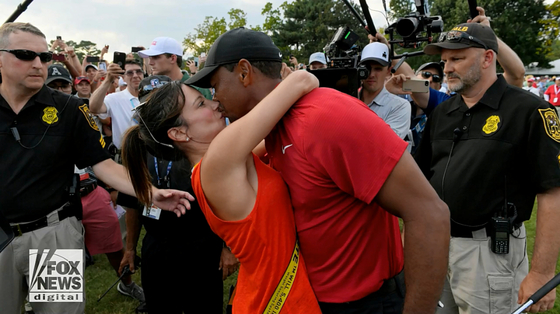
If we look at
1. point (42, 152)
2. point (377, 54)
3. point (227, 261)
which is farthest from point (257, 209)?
point (377, 54)

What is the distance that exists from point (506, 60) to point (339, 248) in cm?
245

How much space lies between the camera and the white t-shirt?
4945 mm

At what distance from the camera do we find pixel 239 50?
5.04 feet

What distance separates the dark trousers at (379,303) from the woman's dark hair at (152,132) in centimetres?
108

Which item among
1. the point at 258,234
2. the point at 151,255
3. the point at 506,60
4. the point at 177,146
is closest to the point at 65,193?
the point at 151,255

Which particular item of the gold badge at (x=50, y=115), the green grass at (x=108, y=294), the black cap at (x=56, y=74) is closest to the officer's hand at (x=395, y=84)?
the green grass at (x=108, y=294)

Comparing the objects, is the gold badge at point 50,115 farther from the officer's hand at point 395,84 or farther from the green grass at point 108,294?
the officer's hand at point 395,84

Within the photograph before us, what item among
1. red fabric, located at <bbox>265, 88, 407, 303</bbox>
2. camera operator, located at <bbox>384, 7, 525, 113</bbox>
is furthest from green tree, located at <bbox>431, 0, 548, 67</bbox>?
red fabric, located at <bbox>265, 88, 407, 303</bbox>

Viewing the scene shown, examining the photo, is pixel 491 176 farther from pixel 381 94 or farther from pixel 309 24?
pixel 309 24

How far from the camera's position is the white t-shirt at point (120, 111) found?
4945 mm

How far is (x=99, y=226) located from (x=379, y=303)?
3.62m

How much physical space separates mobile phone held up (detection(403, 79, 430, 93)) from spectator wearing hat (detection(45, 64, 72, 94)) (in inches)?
170

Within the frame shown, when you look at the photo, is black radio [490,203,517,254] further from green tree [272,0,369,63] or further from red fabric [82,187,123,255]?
green tree [272,0,369,63]

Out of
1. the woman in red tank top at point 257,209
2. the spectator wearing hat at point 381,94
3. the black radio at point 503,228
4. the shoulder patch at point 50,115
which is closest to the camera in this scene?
the woman in red tank top at point 257,209
